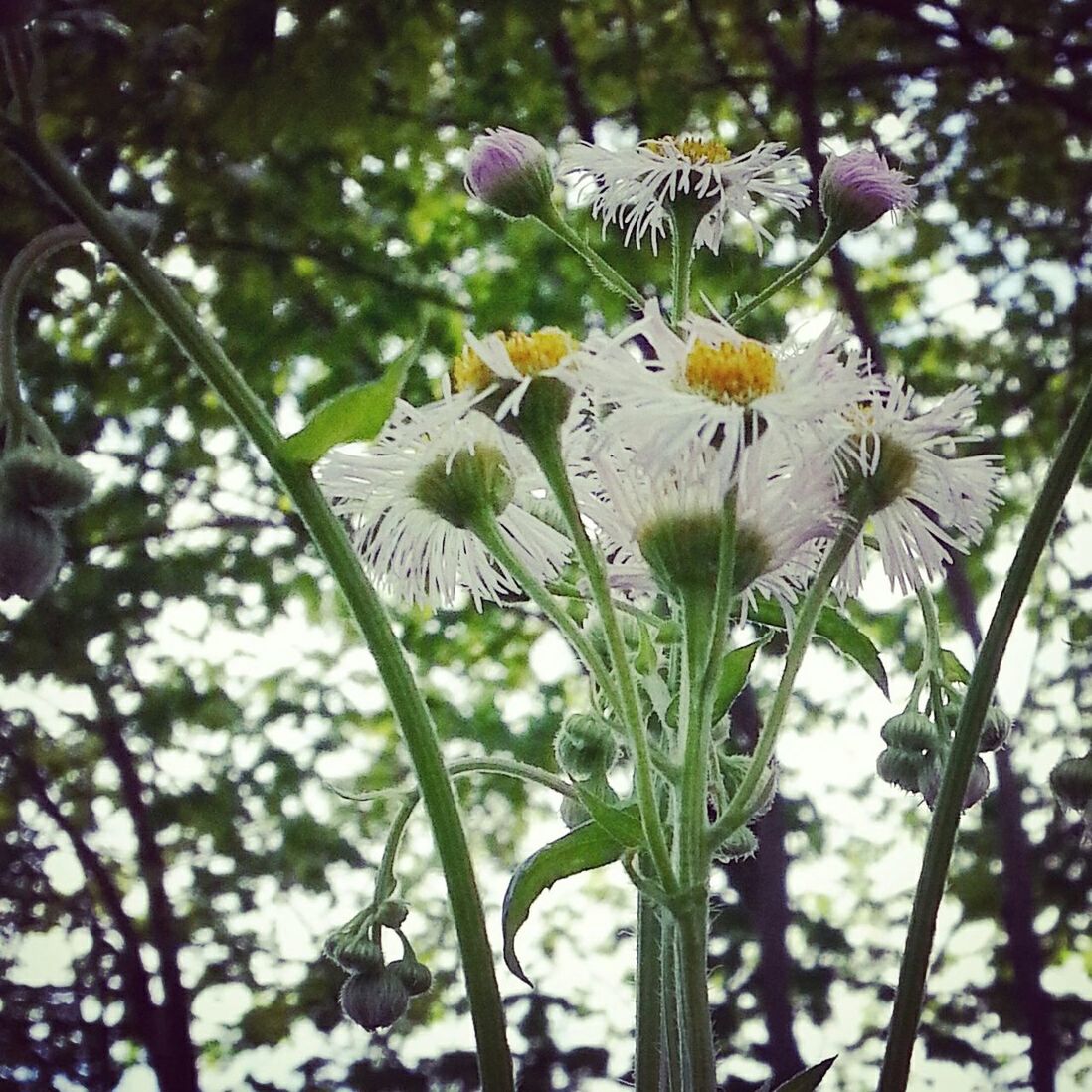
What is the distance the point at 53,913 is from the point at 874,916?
82cm

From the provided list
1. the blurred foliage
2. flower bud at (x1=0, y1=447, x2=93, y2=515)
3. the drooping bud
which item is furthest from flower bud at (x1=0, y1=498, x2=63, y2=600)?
the blurred foliage

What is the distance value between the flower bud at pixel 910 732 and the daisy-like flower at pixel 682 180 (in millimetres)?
138

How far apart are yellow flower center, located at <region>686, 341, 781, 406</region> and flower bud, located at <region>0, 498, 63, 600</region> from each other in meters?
0.18

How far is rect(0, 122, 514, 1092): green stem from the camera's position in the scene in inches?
8.8

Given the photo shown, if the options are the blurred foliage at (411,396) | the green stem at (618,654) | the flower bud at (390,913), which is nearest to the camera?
the green stem at (618,654)

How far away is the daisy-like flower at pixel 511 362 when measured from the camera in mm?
232

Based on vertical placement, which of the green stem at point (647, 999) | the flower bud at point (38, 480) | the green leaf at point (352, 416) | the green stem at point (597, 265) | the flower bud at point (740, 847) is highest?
the green stem at point (597, 265)

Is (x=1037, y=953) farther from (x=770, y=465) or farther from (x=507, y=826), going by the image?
(x=770, y=465)

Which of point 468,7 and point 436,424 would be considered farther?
point 468,7

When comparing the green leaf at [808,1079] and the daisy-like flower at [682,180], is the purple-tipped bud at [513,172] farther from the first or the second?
the green leaf at [808,1079]

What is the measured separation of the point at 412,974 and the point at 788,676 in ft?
0.54

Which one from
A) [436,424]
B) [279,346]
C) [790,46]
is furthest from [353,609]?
[790,46]

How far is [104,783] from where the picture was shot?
1.29 m

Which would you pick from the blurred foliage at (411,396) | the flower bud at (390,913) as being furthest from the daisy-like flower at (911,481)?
the blurred foliage at (411,396)
